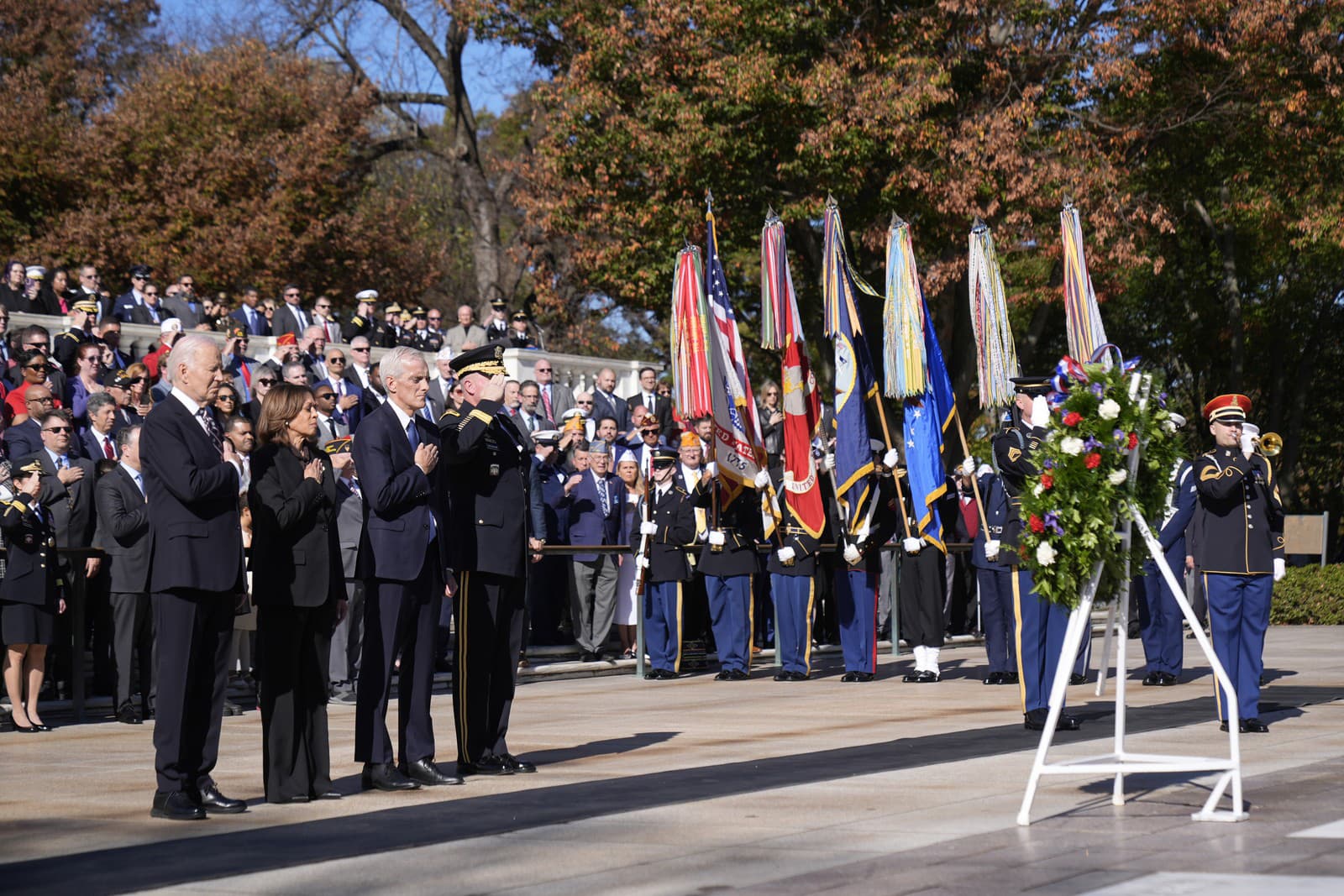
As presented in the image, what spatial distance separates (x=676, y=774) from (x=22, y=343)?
1067 centimetres

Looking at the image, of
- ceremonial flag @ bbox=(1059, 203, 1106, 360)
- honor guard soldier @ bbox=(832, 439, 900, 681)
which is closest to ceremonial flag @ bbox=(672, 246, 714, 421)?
honor guard soldier @ bbox=(832, 439, 900, 681)

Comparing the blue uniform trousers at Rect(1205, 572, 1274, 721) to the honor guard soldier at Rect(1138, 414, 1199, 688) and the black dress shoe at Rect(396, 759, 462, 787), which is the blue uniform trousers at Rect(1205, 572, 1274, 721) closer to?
the honor guard soldier at Rect(1138, 414, 1199, 688)

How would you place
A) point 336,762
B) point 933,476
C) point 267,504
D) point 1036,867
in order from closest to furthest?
point 1036,867 → point 267,504 → point 336,762 → point 933,476

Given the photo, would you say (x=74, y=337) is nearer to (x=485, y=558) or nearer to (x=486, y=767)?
(x=485, y=558)

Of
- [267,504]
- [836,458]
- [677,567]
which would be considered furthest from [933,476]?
[267,504]

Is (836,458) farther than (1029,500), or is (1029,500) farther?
(836,458)

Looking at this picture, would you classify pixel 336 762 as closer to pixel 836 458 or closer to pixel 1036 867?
pixel 1036 867

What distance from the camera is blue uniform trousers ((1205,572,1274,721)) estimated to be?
1133cm

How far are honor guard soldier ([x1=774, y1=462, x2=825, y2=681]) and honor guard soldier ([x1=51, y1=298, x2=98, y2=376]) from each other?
7.12 m

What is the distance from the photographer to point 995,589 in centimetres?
1592

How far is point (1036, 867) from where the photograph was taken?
637cm

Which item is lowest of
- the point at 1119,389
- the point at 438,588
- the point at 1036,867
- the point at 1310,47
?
the point at 1036,867

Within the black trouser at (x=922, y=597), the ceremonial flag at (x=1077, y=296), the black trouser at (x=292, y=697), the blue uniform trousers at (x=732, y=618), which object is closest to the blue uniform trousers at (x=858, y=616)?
the black trouser at (x=922, y=597)

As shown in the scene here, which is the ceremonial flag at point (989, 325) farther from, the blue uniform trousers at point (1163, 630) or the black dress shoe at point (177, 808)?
the black dress shoe at point (177, 808)
